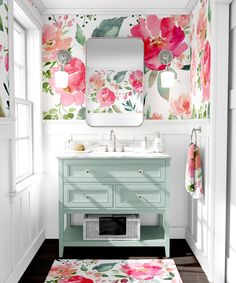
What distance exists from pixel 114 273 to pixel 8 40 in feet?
6.81

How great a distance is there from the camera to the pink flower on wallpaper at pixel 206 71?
3056mm

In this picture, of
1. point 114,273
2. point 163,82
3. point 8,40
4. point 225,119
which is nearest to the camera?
point 8,40

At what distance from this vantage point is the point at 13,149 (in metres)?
2.73

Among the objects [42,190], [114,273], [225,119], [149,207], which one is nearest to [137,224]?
[149,207]

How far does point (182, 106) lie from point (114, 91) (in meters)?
0.77

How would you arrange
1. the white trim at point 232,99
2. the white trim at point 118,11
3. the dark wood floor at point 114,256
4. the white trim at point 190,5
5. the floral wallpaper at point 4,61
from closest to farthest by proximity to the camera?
the floral wallpaper at point 4,61 → the white trim at point 232,99 → the dark wood floor at point 114,256 → the white trim at point 190,5 → the white trim at point 118,11

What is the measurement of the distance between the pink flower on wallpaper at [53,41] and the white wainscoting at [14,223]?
1.41 m

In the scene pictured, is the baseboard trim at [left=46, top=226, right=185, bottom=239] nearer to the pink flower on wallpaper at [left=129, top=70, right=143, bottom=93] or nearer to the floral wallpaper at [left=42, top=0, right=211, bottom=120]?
the floral wallpaper at [left=42, top=0, right=211, bottom=120]

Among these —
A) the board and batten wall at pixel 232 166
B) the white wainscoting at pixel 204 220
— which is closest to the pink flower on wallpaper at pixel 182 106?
the white wainscoting at pixel 204 220

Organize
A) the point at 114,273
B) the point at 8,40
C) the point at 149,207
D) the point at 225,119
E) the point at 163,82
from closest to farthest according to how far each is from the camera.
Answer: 1. the point at 8,40
2. the point at 225,119
3. the point at 114,273
4. the point at 149,207
5. the point at 163,82

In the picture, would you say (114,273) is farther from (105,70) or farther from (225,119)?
(105,70)

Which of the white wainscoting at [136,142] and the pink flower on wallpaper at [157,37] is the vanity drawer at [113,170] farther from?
the pink flower on wallpaper at [157,37]

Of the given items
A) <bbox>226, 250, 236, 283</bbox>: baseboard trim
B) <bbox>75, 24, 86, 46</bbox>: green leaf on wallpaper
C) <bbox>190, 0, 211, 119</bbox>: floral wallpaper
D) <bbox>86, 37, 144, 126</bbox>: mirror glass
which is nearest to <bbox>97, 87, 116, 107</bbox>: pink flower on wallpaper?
<bbox>86, 37, 144, 126</bbox>: mirror glass

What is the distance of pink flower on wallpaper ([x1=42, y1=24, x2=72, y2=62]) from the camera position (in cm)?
393
